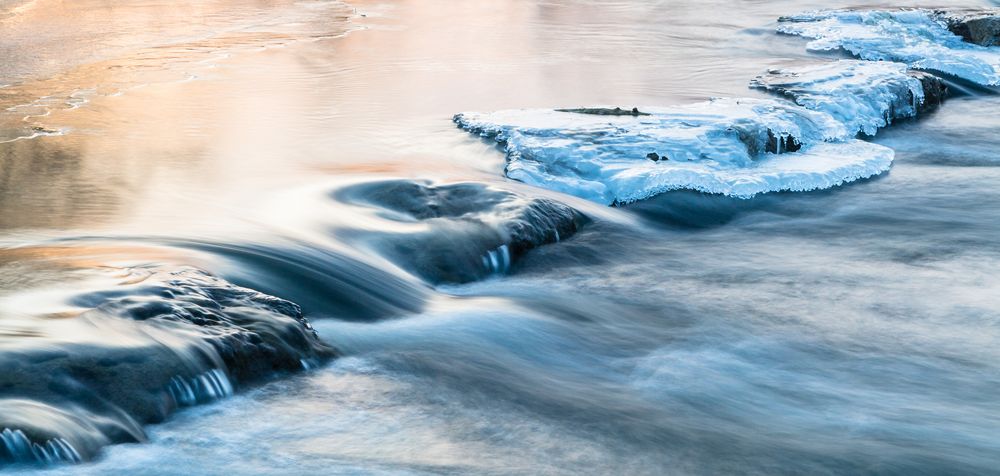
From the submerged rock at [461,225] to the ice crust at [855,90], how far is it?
4275mm

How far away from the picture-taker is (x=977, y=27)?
15102 millimetres

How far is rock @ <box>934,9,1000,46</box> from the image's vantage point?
15039 mm

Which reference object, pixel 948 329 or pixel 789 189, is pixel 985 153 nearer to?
pixel 789 189

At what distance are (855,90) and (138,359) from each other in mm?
8697

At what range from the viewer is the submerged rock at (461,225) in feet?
20.1

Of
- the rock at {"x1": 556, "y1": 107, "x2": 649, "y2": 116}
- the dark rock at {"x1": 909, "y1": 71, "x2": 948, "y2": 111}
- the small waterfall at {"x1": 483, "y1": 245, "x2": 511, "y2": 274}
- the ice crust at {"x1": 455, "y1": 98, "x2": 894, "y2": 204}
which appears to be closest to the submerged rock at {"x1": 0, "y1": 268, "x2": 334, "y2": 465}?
the small waterfall at {"x1": 483, "y1": 245, "x2": 511, "y2": 274}

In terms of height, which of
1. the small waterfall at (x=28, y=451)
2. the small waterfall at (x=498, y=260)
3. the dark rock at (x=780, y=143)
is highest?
the small waterfall at (x=28, y=451)

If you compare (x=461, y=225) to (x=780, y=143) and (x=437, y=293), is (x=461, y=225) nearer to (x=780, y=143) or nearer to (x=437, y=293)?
(x=437, y=293)

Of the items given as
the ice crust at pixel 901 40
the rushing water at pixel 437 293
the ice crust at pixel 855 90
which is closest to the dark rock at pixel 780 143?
the rushing water at pixel 437 293

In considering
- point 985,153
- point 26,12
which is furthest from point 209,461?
point 26,12

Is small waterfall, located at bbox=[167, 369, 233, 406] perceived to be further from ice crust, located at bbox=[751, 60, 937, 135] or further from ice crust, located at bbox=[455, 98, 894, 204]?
ice crust, located at bbox=[751, 60, 937, 135]

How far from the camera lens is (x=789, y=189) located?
8.38m

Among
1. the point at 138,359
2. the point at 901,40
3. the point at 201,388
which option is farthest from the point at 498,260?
the point at 901,40

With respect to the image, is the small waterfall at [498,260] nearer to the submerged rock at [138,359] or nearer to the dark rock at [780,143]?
the submerged rock at [138,359]
